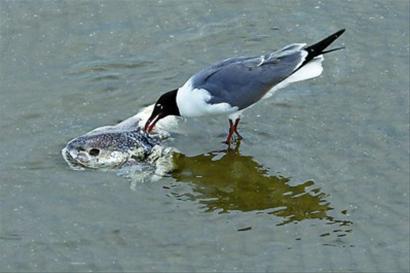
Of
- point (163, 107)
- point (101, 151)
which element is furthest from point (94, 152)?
point (163, 107)

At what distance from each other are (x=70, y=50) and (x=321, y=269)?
13.9 ft

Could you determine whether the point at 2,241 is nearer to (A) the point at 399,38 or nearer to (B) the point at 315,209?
(B) the point at 315,209

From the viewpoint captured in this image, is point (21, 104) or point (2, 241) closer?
point (2, 241)

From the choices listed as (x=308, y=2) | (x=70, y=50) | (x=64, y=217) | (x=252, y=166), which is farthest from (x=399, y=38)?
(x=64, y=217)

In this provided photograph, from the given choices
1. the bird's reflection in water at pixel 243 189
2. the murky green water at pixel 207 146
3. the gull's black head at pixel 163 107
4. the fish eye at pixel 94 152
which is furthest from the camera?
the gull's black head at pixel 163 107

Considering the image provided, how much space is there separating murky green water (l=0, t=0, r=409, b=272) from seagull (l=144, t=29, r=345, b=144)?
0.91 ft

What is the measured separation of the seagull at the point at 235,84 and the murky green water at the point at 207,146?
0.28 m

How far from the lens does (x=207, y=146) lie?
8.76 metres

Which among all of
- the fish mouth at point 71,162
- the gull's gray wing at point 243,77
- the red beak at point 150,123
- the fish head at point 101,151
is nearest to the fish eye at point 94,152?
the fish head at point 101,151

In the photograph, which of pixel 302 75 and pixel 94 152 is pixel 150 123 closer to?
pixel 94 152

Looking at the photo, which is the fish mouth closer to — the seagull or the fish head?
the fish head

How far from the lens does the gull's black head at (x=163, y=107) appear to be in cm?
881

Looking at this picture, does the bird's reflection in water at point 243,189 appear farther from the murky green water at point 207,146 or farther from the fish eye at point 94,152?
the fish eye at point 94,152

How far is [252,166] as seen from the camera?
843 centimetres
